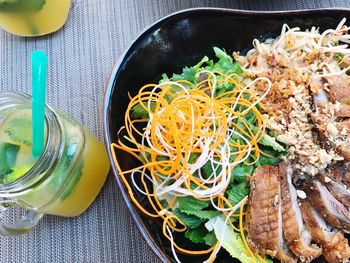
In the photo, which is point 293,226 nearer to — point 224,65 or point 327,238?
point 327,238

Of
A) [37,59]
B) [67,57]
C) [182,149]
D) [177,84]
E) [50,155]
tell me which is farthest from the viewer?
[67,57]

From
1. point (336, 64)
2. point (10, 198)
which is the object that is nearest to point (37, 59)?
point (10, 198)

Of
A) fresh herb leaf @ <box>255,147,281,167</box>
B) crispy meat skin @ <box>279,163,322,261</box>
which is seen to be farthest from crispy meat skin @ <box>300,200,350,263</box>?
fresh herb leaf @ <box>255,147,281,167</box>

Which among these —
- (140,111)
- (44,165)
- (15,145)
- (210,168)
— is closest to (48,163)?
(44,165)

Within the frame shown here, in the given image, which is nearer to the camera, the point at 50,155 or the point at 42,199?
the point at 50,155

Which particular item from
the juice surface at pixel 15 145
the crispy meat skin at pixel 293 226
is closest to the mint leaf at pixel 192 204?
the crispy meat skin at pixel 293 226

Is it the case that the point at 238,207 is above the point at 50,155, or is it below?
below

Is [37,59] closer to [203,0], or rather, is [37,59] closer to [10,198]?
[10,198]
